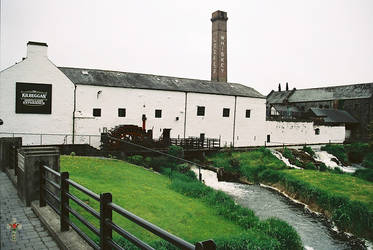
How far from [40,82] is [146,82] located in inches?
374

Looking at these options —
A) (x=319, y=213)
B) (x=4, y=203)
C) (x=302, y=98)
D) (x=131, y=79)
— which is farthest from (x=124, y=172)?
(x=302, y=98)

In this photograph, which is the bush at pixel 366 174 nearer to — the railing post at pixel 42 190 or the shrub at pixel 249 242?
the shrub at pixel 249 242

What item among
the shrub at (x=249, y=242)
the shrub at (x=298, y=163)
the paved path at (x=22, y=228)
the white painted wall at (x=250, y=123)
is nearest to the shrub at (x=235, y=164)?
the shrub at (x=298, y=163)

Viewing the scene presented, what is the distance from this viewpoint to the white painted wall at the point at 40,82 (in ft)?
65.1

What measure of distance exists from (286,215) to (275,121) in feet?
73.7

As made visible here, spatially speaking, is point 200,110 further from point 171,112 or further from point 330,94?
point 330,94

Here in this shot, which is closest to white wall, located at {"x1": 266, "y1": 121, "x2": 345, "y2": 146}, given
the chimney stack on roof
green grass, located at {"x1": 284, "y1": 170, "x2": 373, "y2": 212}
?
green grass, located at {"x1": 284, "y1": 170, "x2": 373, "y2": 212}

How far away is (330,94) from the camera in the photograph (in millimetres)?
48969

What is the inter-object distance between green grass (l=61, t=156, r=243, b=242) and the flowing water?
396 centimetres

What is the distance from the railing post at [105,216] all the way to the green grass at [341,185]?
1333 centimetres

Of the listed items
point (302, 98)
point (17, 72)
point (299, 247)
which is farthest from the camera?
point (302, 98)

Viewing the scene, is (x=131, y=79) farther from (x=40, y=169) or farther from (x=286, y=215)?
(x=40, y=169)

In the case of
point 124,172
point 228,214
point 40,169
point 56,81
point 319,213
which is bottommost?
point 319,213

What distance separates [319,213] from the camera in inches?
551
